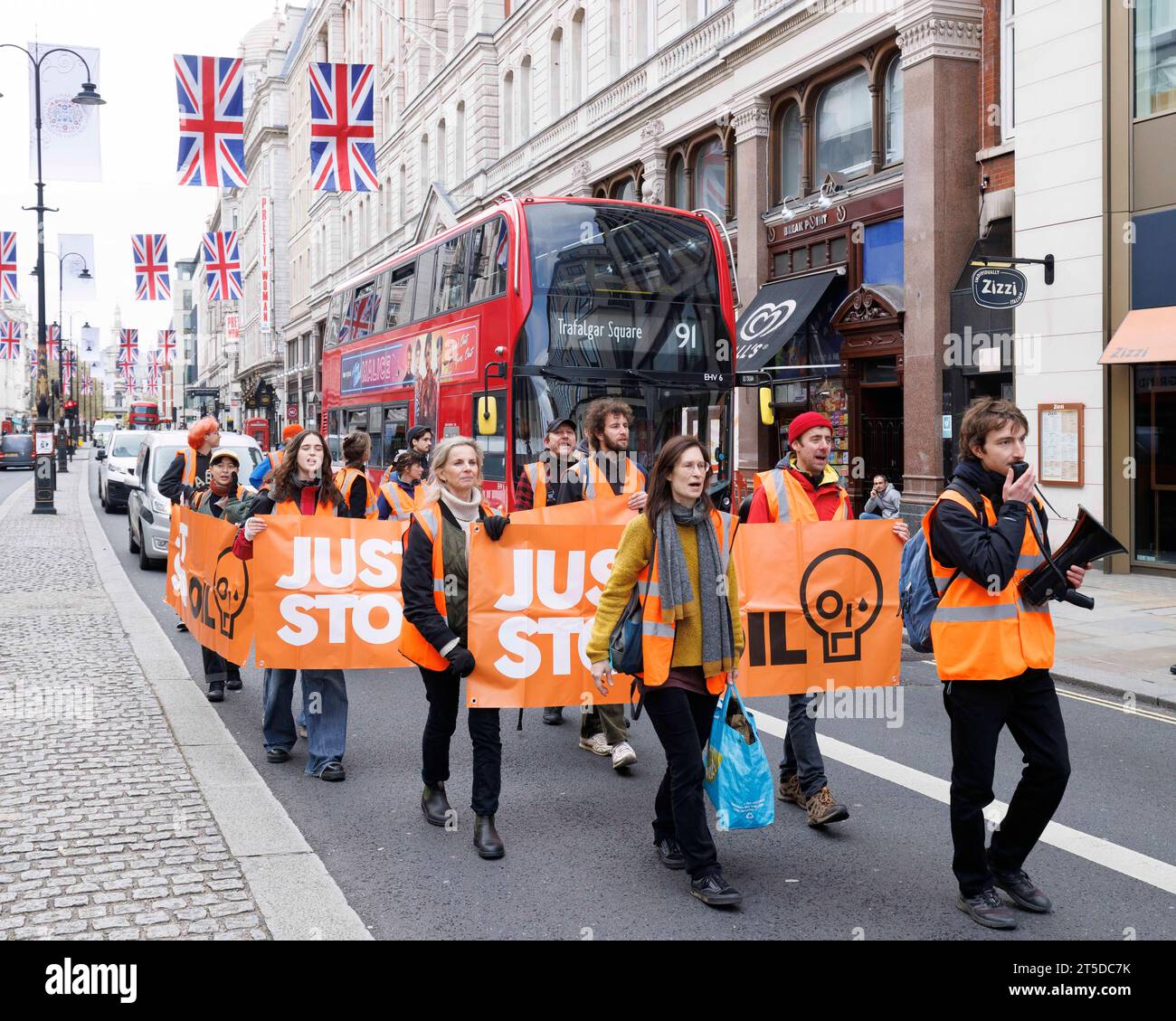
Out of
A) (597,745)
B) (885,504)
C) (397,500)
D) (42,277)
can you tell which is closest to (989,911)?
(597,745)

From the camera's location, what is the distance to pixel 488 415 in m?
12.5

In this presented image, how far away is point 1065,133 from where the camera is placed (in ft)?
52.5

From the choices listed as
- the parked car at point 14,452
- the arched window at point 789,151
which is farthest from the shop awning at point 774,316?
the parked car at point 14,452

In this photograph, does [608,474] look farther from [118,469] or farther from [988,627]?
[118,469]

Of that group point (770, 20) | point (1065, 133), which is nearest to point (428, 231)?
point (770, 20)

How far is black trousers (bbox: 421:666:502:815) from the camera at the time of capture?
5402 mm

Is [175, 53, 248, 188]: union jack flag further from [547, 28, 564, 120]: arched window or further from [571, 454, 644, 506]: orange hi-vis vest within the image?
[571, 454, 644, 506]: orange hi-vis vest

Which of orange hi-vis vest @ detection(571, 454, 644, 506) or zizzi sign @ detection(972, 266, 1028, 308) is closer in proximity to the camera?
orange hi-vis vest @ detection(571, 454, 644, 506)

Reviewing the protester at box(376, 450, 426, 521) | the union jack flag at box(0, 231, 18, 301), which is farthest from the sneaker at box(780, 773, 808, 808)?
the union jack flag at box(0, 231, 18, 301)

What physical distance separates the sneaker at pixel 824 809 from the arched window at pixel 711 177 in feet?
64.6

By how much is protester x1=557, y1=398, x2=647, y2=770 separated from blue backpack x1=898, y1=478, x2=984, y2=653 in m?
2.27

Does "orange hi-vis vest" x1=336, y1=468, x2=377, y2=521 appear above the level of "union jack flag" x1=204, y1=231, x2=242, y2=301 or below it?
below

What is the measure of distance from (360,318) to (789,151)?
8.87m
